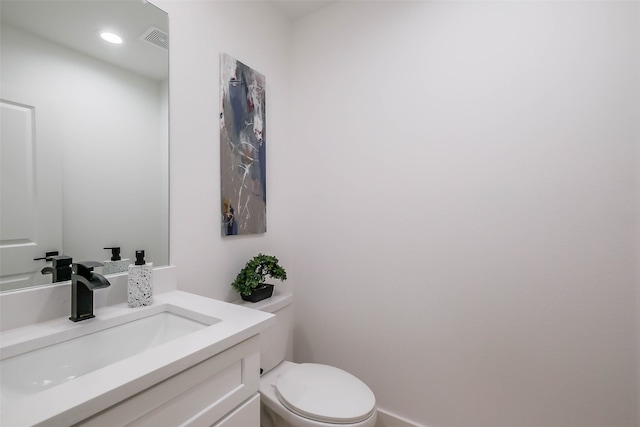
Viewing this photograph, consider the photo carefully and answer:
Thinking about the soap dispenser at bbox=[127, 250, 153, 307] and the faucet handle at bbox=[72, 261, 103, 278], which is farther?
the soap dispenser at bbox=[127, 250, 153, 307]

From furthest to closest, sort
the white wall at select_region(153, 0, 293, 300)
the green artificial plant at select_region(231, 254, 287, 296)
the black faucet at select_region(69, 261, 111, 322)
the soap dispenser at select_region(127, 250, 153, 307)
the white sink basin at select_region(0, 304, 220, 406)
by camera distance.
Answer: the green artificial plant at select_region(231, 254, 287, 296) < the white wall at select_region(153, 0, 293, 300) < the soap dispenser at select_region(127, 250, 153, 307) < the black faucet at select_region(69, 261, 111, 322) < the white sink basin at select_region(0, 304, 220, 406)

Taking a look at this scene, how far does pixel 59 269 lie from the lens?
33.3 inches

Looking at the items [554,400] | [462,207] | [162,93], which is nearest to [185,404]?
[162,93]

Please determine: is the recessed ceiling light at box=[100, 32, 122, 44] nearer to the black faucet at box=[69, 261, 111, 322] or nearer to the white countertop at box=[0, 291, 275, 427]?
the black faucet at box=[69, 261, 111, 322]

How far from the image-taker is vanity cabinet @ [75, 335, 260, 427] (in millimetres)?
551

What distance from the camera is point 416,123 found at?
1424 mm

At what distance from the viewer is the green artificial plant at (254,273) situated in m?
1.35

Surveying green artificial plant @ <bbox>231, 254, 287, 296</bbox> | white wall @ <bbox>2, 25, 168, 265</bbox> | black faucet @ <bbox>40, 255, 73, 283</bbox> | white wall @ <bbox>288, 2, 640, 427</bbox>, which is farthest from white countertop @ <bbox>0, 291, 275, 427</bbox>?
white wall @ <bbox>288, 2, 640, 427</bbox>

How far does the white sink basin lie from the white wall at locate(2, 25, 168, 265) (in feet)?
0.82

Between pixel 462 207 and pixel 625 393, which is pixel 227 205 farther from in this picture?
pixel 625 393

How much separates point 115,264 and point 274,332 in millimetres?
776

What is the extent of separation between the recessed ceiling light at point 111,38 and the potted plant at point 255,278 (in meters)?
1.03

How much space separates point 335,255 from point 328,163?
55 cm

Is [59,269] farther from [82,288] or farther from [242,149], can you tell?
[242,149]
